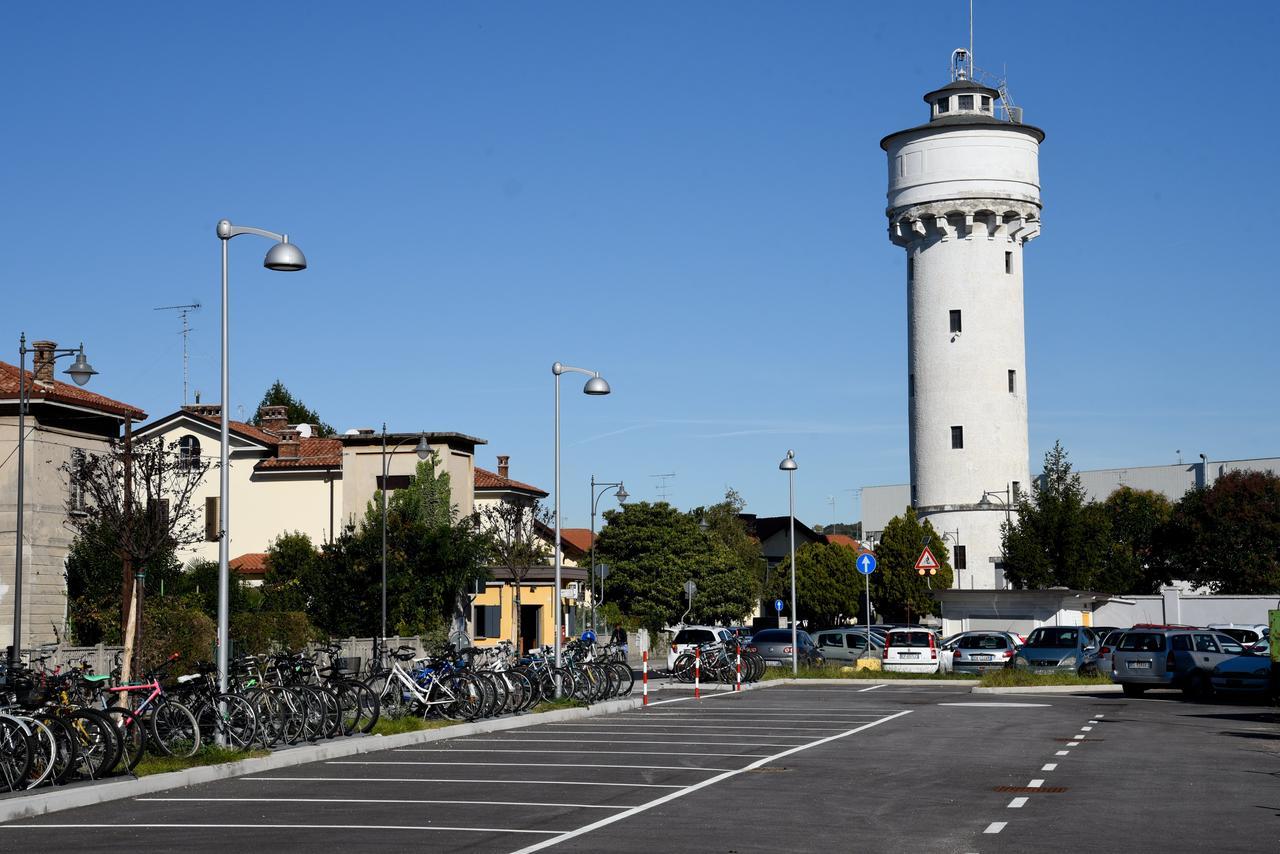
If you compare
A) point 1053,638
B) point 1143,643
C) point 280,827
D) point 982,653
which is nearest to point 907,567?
point 982,653

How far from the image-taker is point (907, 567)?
73375 mm

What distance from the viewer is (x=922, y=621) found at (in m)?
77.9

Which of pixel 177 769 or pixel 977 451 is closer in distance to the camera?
pixel 177 769

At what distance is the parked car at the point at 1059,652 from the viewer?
1529 inches

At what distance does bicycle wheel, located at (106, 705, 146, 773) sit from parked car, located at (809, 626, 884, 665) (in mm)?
35652

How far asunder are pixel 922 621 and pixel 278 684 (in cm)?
6127

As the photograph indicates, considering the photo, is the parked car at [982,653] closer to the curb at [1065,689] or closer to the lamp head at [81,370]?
the curb at [1065,689]

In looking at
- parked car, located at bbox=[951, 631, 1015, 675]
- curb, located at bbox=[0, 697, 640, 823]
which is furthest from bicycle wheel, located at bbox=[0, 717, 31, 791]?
parked car, located at bbox=[951, 631, 1015, 675]

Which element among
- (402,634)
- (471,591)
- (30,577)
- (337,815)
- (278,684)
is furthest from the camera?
(471,591)

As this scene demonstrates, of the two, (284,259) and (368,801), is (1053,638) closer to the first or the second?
(284,259)

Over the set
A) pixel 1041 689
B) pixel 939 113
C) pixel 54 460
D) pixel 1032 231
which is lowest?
pixel 1041 689

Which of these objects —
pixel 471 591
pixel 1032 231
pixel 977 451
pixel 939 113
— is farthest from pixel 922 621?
pixel 471 591

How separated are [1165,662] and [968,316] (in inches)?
1454

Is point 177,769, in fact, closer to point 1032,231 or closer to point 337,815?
point 337,815
